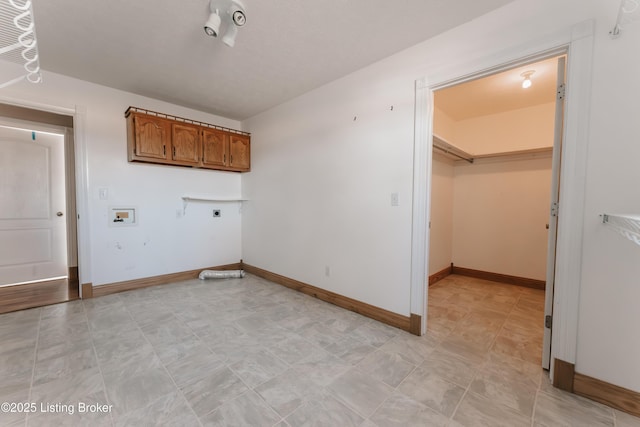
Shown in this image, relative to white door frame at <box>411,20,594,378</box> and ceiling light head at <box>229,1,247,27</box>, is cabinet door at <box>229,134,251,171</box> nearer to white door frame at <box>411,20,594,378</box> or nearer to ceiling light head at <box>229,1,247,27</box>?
ceiling light head at <box>229,1,247,27</box>

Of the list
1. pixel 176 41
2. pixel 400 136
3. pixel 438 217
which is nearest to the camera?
pixel 176 41

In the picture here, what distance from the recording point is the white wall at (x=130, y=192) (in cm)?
309

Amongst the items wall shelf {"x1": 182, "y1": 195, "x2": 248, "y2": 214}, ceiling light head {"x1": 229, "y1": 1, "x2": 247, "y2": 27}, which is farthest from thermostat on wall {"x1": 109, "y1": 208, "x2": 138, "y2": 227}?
ceiling light head {"x1": 229, "y1": 1, "x2": 247, "y2": 27}

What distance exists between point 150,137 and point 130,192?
83 cm

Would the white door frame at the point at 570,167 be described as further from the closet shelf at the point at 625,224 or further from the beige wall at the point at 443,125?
the beige wall at the point at 443,125

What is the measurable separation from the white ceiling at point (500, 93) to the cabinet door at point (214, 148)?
10.4 feet

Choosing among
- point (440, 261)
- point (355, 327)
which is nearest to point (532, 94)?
point (440, 261)

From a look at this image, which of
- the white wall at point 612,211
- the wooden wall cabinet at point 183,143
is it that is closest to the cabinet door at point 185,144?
the wooden wall cabinet at point 183,143

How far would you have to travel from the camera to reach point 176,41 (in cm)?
229

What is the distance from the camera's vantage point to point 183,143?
12.0ft

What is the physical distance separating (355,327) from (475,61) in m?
2.56

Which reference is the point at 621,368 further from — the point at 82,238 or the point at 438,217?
the point at 82,238

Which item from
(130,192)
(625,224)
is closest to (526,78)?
(625,224)

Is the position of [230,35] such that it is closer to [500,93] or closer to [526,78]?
[526,78]
